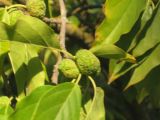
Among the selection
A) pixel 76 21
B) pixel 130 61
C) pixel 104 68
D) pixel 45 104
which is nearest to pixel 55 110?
pixel 45 104

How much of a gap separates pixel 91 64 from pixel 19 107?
196 mm


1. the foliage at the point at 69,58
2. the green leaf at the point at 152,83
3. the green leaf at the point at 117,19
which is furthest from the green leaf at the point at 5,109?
the green leaf at the point at 152,83

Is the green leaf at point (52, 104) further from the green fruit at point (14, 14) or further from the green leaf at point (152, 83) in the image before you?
the green leaf at point (152, 83)

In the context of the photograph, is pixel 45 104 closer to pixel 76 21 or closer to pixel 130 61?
pixel 130 61

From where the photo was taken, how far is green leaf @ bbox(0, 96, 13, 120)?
121 centimetres

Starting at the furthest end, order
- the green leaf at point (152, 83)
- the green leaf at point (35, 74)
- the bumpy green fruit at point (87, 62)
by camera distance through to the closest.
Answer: the green leaf at point (152, 83), the green leaf at point (35, 74), the bumpy green fruit at point (87, 62)

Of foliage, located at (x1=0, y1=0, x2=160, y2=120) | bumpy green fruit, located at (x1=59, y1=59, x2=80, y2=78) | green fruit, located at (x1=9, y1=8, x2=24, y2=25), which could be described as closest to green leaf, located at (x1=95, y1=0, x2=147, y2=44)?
foliage, located at (x1=0, y1=0, x2=160, y2=120)

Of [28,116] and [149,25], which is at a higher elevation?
[149,25]

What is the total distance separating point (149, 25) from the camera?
52.9 inches

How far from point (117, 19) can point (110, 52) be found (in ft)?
0.37

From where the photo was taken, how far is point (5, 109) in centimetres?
122

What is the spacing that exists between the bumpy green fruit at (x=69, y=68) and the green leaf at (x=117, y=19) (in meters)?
0.11

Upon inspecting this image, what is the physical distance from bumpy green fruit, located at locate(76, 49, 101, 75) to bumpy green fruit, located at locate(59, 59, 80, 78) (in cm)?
1

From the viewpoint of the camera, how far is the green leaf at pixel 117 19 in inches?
49.8
